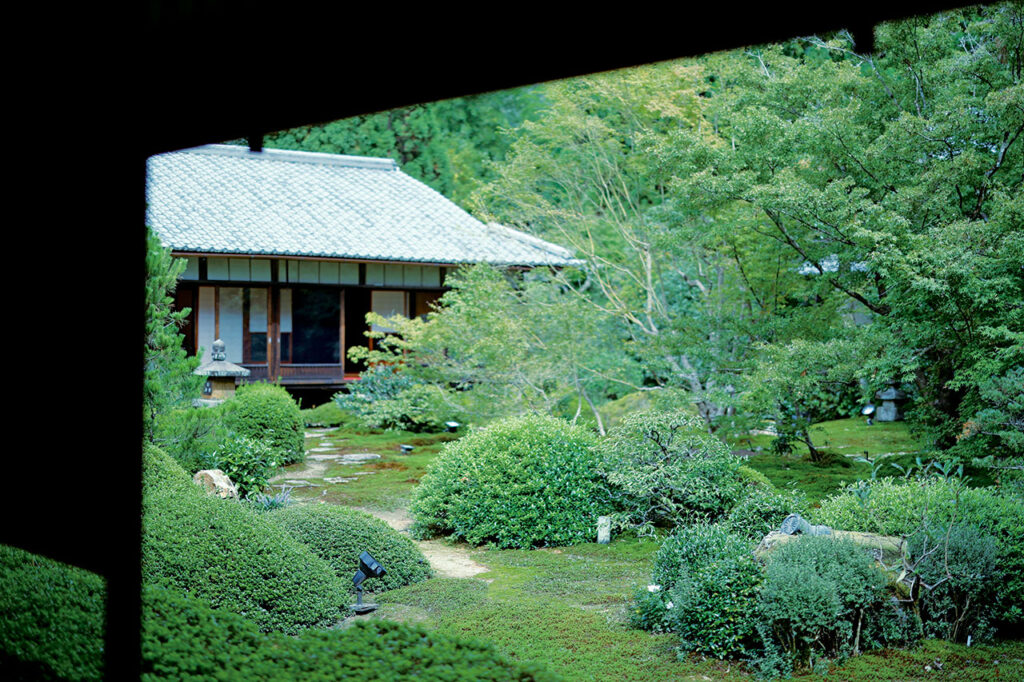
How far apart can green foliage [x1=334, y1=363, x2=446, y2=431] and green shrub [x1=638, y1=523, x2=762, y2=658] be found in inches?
372

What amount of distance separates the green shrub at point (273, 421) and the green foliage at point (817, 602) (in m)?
8.17

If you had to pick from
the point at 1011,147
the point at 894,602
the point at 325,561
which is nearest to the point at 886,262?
the point at 1011,147

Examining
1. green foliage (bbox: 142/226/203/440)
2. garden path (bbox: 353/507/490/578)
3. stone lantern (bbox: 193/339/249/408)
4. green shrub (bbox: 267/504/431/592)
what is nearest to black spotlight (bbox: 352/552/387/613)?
green shrub (bbox: 267/504/431/592)

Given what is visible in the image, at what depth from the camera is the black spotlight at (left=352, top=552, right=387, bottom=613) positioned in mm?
5381

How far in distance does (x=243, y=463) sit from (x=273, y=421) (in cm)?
339

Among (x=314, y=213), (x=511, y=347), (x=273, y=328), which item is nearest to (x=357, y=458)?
(x=511, y=347)

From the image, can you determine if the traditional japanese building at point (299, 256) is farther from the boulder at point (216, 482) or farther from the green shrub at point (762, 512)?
the green shrub at point (762, 512)

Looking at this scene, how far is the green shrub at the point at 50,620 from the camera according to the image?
11.0ft

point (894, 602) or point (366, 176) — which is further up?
point (366, 176)

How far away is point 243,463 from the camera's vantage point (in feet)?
27.9

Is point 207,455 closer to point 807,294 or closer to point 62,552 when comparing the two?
point 62,552

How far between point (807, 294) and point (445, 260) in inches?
386

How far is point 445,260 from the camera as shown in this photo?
1811 centimetres

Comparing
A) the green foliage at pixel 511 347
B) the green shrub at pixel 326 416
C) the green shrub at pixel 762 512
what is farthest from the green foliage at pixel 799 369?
the green shrub at pixel 326 416
